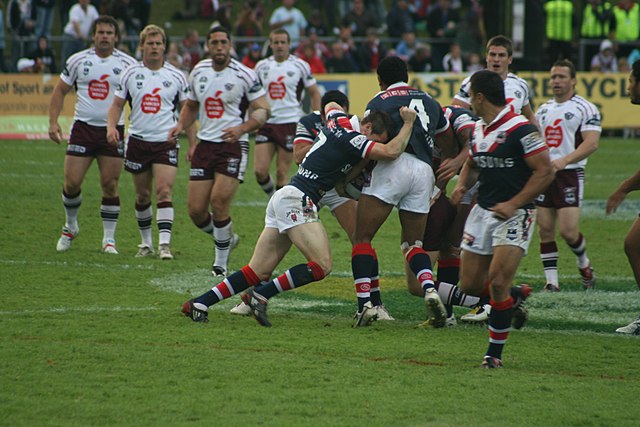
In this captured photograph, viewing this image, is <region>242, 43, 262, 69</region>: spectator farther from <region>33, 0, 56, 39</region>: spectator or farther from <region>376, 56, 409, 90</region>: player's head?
<region>376, 56, 409, 90</region>: player's head

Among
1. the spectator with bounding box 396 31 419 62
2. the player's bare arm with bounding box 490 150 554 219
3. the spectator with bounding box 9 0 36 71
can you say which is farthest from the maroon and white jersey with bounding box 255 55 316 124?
the spectator with bounding box 9 0 36 71

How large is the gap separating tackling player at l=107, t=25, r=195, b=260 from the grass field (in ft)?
2.67

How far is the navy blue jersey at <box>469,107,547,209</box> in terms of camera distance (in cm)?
719

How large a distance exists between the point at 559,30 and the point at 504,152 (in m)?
22.2

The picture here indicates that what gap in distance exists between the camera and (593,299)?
1031 centimetres

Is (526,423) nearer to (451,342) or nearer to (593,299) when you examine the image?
(451,342)

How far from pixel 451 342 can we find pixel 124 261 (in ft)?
15.4

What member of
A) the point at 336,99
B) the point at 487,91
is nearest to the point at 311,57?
the point at 336,99

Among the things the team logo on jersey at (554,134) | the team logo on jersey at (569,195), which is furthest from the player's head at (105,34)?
the team logo on jersey at (569,195)

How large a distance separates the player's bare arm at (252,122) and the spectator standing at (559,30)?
18486mm

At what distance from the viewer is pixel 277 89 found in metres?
15.9

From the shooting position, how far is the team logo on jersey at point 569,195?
11.0m

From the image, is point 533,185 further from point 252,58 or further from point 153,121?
point 252,58

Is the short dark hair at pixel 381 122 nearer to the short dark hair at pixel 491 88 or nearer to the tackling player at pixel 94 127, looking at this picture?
the short dark hair at pixel 491 88
